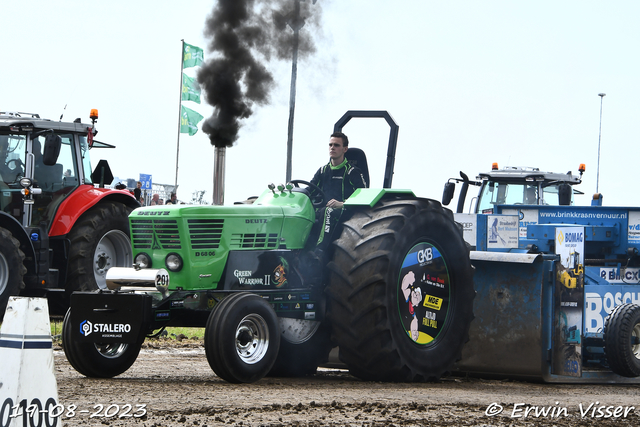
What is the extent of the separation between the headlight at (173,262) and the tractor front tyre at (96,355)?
0.64 m

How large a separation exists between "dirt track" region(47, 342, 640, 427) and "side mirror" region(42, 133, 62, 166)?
3587 mm

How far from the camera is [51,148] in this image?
1074 cm

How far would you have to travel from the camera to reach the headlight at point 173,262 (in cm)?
689

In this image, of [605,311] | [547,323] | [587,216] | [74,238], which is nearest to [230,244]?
[547,323]

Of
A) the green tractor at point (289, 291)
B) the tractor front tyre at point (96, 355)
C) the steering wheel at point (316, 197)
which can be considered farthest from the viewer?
the steering wheel at point (316, 197)

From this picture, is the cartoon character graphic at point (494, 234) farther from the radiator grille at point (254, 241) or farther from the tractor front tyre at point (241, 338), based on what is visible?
the tractor front tyre at point (241, 338)

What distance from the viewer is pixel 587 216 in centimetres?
1155

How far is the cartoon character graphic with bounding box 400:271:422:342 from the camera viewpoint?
7.26 metres

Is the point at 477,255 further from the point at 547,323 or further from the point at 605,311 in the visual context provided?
the point at 605,311

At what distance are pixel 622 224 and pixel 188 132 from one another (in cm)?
1297

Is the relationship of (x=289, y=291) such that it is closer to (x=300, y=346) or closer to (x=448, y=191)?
(x=300, y=346)

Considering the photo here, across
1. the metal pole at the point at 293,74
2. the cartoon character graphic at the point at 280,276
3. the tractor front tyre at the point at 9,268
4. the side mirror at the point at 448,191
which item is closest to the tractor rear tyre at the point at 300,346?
the cartoon character graphic at the point at 280,276

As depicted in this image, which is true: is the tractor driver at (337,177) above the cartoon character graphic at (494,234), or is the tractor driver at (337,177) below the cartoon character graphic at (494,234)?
above

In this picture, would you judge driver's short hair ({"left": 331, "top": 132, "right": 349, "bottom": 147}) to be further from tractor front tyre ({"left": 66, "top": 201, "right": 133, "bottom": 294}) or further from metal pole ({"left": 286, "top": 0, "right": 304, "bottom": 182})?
tractor front tyre ({"left": 66, "top": 201, "right": 133, "bottom": 294})
